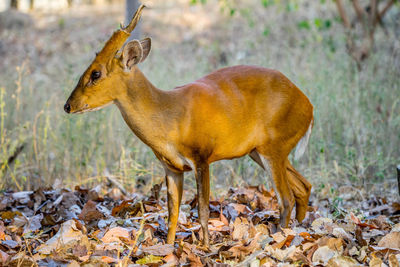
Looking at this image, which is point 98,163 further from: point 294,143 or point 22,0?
point 22,0

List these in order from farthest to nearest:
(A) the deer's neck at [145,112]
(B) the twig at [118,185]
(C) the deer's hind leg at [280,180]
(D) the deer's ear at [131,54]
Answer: (B) the twig at [118,185] < (C) the deer's hind leg at [280,180] < (A) the deer's neck at [145,112] < (D) the deer's ear at [131,54]

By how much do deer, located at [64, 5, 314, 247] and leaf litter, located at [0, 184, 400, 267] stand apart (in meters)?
0.23

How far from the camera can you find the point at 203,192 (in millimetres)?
3510

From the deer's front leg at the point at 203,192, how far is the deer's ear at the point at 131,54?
777 millimetres

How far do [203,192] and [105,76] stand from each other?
3.18 feet

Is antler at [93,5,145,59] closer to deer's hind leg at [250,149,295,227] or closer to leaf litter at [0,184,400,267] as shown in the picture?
leaf litter at [0,184,400,267]

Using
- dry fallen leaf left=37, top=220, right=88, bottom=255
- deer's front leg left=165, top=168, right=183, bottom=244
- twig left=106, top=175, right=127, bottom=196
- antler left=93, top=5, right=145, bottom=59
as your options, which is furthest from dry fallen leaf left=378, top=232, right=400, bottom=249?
twig left=106, top=175, right=127, bottom=196

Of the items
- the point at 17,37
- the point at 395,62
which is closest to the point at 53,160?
the point at 395,62

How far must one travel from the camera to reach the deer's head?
335 cm

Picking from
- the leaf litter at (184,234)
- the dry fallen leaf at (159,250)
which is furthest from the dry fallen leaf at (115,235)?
the dry fallen leaf at (159,250)

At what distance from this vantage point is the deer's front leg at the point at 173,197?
3.67 metres

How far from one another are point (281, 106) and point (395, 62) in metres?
4.80

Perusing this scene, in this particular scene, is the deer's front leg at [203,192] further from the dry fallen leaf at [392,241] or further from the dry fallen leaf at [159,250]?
the dry fallen leaf at [392,241]

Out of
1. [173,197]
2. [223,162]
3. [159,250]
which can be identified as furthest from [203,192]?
[223,162]
